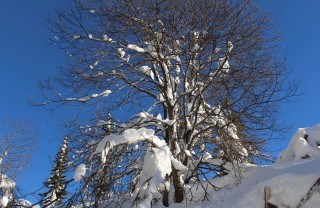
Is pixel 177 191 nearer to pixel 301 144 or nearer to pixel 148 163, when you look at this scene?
pixel 148 163

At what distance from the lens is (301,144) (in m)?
10.6

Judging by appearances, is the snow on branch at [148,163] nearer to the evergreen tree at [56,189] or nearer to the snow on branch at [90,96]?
the evergreen tree at [56,189]

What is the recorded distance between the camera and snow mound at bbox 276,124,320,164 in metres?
10.4

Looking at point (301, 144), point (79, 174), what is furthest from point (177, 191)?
point (301, 144)

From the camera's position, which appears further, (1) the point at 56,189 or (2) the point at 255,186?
(1) the point at 56,189

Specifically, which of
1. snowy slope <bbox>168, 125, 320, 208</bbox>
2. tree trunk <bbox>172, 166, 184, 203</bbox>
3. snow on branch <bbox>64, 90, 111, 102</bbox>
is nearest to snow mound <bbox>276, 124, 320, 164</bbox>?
snowy slope <bbox>168, 125, 320, 208</bbox>

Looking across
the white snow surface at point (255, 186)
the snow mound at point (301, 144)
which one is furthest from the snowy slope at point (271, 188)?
the snow mound at point (301, 144)

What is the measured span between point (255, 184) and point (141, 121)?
281 cm

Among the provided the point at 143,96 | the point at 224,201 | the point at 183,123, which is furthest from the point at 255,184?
the point at 143,96

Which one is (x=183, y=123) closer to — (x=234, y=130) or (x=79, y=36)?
(x=234, y=130)

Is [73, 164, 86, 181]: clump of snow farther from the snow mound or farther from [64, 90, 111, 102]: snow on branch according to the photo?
the snow mound

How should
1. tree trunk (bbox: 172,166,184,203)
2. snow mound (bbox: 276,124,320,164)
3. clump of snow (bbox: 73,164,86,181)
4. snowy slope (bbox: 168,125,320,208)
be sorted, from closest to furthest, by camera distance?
1. clump of snow (bbox: 73,164,86,181)
2. snowy slope (bbox: 168,125,320,208)
3. tree trunk (bbox: 172,166,184,203)
4. snow mound (bbox: 276,124,320,164)

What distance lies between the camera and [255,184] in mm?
6516

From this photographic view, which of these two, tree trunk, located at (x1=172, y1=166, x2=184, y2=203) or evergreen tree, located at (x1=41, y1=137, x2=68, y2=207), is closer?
evergreen tree, located at (x1=41, y1=137, x2=68, y2=207)
